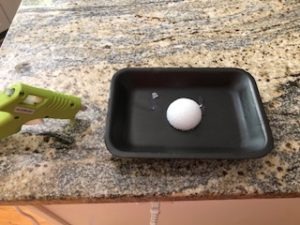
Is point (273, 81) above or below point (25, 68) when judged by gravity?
below

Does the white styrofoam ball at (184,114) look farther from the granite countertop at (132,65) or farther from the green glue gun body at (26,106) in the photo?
the green glue gun body at (26,106)

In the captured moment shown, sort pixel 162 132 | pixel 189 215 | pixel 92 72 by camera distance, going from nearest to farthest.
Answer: pixel 162 132, pixel 92 72, pixel 189 215

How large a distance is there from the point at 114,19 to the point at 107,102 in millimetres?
266

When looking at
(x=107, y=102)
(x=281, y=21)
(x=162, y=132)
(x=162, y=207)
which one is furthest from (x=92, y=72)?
(x=281, y=21)

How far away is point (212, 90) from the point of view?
0.62 metres

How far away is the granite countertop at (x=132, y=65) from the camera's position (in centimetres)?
52

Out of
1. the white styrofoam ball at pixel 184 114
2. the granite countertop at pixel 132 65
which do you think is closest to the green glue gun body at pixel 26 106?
the granite countertop at pixel 132 65

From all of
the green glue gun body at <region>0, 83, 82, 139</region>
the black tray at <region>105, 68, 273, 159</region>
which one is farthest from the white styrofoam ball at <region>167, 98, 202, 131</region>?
the green glue gun body at <region>0, 83, 82, 139</region>

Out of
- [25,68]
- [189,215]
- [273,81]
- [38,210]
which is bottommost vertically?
[189,215]

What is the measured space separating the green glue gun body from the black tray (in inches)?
3.4

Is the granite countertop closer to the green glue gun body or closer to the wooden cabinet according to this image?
the green glue gun body

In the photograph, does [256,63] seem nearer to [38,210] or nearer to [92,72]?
[92,72]

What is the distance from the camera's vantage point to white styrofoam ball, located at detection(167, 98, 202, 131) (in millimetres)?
559

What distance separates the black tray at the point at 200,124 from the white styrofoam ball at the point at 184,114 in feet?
0.04
